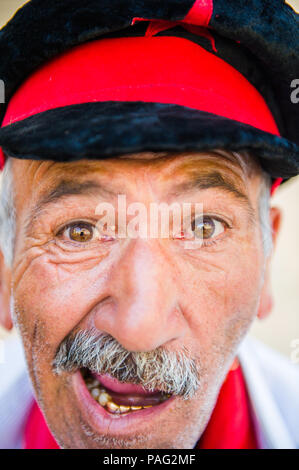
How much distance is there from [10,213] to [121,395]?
2.66 feet

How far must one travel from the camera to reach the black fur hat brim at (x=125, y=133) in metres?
1.07

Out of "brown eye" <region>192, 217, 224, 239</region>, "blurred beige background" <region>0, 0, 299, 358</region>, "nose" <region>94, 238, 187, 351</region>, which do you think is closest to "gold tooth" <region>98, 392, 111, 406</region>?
"nose" <region>94, 238, 187, 351</region>

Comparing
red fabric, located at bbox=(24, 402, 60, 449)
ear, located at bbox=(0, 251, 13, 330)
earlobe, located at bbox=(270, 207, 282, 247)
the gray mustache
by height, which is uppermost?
earlobe, located at bbox=(270, 207, 282, 247)

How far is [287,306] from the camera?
5.37 meters

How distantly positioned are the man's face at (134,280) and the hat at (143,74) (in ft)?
0.56

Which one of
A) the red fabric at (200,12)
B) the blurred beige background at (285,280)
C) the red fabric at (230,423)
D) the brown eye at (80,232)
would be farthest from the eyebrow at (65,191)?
the blurred beige background at (285,280)

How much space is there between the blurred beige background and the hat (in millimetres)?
3796

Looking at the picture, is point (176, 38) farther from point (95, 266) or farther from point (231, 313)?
point (231, 313)

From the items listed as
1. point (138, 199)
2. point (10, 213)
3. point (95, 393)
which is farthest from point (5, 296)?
point (138, 199)

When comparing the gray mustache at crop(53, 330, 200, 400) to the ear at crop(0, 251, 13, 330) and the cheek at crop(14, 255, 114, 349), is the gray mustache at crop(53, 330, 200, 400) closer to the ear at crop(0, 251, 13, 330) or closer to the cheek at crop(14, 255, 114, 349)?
the cheek at crop(14, 255, 114, 349)

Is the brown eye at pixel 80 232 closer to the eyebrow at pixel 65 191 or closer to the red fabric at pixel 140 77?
the eyebrow at pixel 65 191

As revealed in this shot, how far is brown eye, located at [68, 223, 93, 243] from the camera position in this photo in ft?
4.76
